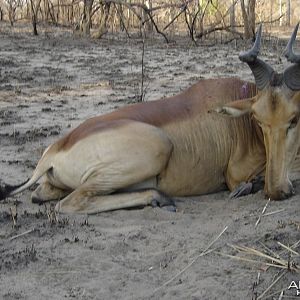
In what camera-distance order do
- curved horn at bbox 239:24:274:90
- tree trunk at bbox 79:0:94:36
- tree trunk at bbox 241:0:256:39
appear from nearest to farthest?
curved horn at bbox 239:24:274:90 < tree trunk at bbox 241:0:256:39 < tree trunk at bbox 79:0:94:36

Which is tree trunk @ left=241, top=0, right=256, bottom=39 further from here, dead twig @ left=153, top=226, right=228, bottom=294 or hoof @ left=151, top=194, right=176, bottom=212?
dead twig @ left=153, top=226, right=228, bottom=294

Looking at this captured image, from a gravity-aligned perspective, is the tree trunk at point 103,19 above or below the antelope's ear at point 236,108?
below

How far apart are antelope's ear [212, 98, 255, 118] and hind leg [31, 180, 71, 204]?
1.57 metres

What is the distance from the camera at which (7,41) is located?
62.4ft

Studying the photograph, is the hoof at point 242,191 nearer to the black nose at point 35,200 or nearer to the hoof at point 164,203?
the hoof at point 164,203

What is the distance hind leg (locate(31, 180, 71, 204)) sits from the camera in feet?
22.5

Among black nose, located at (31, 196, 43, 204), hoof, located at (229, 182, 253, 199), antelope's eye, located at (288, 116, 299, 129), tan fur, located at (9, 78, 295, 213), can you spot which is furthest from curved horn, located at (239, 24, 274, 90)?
black nose, located at (31, 196, 43, 204)

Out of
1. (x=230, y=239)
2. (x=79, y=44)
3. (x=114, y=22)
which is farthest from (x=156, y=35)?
(x=230, y=239)

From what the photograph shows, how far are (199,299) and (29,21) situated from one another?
75.3 feet

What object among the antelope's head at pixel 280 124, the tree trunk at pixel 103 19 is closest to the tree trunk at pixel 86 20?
the tree trunk at pixel 103 19

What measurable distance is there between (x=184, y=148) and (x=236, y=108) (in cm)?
62

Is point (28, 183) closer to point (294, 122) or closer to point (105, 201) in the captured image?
point (105, 201)

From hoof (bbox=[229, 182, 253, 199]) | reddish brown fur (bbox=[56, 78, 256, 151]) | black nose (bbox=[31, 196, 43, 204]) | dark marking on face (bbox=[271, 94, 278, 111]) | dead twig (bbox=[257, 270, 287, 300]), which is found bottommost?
black nose (bbox=[31, 196, 43, 204])

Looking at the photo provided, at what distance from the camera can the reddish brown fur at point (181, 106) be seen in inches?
268
